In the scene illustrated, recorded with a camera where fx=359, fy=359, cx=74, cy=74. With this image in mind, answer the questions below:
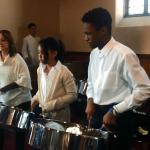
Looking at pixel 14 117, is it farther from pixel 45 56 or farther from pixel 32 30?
pixel 32 30

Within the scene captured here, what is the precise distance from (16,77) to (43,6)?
3825 mm

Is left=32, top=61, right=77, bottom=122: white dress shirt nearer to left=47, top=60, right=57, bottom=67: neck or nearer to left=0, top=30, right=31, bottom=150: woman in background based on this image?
left=47, top=60, right=57, bottom=67: neck

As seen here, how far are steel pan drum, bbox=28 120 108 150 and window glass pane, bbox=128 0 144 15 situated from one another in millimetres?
3558

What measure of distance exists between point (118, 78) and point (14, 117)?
75 centimetres

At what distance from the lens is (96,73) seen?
161cm

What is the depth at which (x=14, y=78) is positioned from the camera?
2.25 metres

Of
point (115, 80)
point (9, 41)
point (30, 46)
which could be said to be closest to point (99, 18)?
point (115, 80)

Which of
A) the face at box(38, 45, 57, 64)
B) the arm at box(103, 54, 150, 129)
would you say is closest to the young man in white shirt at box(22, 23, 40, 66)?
the face at box(38, 45, 57, 64)

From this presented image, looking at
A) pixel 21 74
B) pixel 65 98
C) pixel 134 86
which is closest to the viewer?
pixel 134 86

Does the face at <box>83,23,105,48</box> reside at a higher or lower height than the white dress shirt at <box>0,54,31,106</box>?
higher

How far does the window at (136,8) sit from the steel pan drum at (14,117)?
324 cm

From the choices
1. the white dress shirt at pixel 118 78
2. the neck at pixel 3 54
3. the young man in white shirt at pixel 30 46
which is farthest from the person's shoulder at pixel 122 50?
the young man in white shirt at pixel 30 46

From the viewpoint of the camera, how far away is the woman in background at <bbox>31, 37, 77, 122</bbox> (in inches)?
76.0

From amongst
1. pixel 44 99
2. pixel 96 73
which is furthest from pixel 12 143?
pixel 96 73
